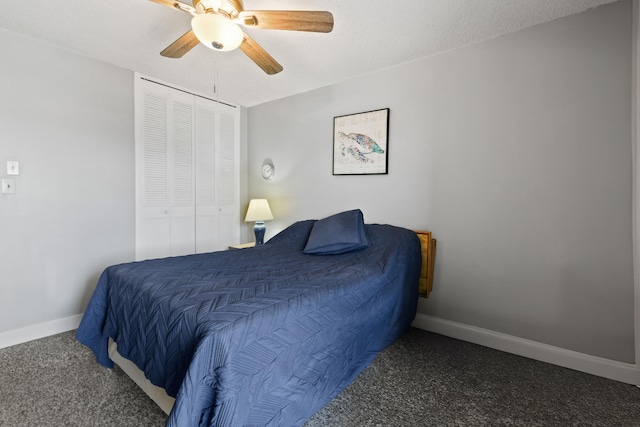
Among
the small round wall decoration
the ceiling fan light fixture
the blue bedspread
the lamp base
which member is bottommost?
the blue bedspread

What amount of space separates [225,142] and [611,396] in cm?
407

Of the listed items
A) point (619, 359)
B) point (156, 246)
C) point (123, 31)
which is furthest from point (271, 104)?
point (619, 359)

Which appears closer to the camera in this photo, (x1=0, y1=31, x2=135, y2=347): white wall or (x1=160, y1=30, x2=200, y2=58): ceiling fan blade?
(x1=160, y1=30, x2=200, y2=58): ceiling fan blade

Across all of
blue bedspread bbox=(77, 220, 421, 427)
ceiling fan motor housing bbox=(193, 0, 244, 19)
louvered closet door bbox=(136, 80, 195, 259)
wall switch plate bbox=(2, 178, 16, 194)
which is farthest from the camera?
louvered closet door bbox=(136, 80, 195, 259)

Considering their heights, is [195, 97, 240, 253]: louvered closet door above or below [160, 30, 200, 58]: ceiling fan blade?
below

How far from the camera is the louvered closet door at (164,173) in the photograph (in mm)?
3000

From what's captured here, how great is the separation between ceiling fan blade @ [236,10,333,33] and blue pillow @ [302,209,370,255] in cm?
145

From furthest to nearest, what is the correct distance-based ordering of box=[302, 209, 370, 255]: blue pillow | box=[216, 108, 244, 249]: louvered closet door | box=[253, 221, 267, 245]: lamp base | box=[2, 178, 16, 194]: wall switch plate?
box=[216, 108, 244, 249]: louvered closet door < box=[253, 221, 267, 245]: lamp base < box=[302, 209, 370, 255]: blue pillow < box=[2, 178, 16, 194]: wall switch plate

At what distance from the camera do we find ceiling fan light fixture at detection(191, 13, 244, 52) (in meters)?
1.56

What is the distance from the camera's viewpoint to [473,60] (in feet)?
7.72

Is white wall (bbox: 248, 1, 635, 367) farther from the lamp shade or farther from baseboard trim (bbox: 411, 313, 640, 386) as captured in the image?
the lamp shade

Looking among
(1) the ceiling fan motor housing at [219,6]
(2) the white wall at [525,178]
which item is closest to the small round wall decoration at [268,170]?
(2) the white wall at [525,178]

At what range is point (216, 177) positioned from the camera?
3.67m

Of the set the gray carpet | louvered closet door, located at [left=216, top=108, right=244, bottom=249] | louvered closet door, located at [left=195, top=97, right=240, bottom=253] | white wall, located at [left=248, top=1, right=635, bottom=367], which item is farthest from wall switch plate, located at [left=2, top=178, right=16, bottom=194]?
white wall, located at [left=248, top=1, right=635, bottom=367]
